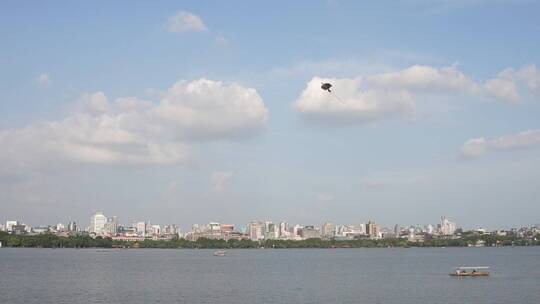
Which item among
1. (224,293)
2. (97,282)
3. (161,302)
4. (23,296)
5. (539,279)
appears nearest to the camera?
(161,302)

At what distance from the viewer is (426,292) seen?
5391 cm

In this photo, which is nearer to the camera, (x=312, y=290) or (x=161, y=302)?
(x=161, y=302)

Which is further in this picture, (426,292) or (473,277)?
(473,277)

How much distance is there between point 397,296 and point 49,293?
1028 inches

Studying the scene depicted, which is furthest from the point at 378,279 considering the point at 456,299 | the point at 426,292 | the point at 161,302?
the point at 161,302

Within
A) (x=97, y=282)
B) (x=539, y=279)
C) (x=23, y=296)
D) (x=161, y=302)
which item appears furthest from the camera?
(x=539, y=279)

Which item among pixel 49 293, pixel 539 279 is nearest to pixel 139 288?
pixel 49 293

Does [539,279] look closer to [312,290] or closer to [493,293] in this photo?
[493,293]

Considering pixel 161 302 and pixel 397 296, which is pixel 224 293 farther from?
pixel 397 296

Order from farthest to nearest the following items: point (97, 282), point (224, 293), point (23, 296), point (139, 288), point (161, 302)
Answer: point (97, 282) → point (139, 288) → point (224, 293) → point (23, 296) → point (161, 302)

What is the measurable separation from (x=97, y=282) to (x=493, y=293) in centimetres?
3474

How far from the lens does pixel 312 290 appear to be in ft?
181

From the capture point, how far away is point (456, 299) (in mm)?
48875

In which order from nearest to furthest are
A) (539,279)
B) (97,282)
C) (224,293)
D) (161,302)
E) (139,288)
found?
(161,302), (224,293), (139,288), (97,282), (539,279)
